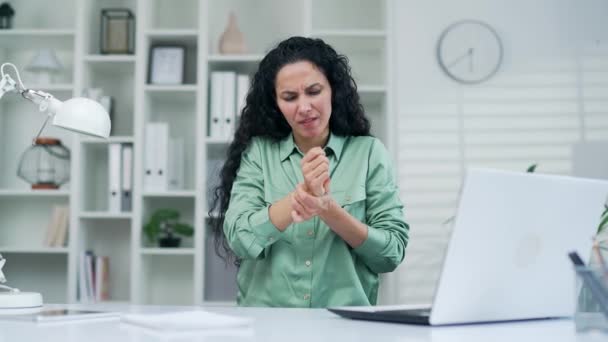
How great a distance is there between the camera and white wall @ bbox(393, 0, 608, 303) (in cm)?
347

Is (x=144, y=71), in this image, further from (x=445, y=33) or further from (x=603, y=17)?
(x=603, y=17)

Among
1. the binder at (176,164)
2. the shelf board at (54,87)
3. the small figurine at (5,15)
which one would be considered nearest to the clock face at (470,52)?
the binder at (176,164)

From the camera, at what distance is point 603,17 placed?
3.58 m

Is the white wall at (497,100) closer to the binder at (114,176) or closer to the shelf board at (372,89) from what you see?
the shelf board at (372,89)

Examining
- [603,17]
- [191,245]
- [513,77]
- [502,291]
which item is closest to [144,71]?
[191,245]

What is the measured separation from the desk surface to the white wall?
2256 millimetres

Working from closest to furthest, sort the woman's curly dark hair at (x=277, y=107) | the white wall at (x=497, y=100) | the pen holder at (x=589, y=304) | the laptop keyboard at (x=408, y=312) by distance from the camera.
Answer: the pen holder at (x=589, y=304) < the laptop keyboard at (x=408, y=312) < the woman's curly dark hair at (x=277, y=107) < the white wall at (x=497, y=100)

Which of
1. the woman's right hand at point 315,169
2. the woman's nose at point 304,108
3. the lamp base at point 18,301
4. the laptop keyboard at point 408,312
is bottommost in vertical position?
the lamp base at point 18,301

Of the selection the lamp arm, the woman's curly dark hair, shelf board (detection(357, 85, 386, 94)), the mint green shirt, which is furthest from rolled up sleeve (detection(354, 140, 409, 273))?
shelf board (detection(357, 85, 386, 94))

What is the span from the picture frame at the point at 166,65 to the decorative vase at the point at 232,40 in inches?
8.6

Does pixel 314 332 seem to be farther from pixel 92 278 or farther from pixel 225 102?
pixel 92 278

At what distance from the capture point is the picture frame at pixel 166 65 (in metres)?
3.50

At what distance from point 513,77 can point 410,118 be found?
56 cm

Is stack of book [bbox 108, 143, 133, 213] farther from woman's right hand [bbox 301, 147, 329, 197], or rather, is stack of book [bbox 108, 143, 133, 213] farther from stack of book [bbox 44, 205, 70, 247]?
woman's right hand [bbox 301, 147, 329, 197]
